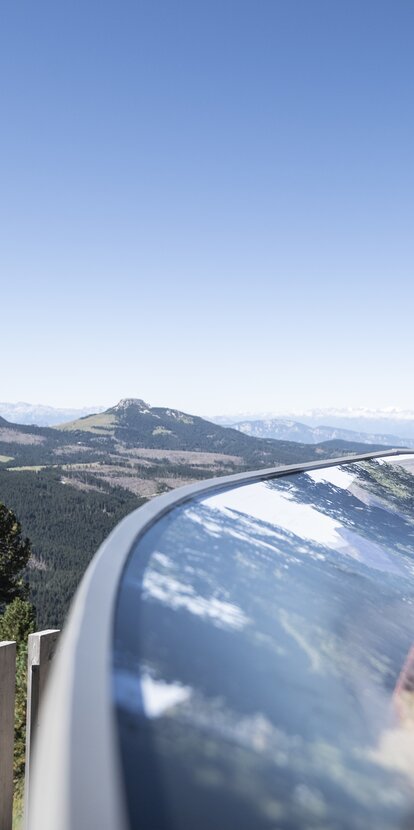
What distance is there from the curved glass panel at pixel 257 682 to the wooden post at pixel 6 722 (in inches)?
59.8

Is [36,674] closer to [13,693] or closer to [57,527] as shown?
[13,693]

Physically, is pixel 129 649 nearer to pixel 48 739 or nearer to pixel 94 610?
pixel 94 610

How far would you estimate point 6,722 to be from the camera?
372 cm

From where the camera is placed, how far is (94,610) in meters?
1.57

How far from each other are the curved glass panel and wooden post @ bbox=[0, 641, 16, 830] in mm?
1518

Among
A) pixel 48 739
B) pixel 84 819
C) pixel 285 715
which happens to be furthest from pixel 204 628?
pixel 84 819

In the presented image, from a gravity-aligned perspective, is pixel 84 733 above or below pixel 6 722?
above

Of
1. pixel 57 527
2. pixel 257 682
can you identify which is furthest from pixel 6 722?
pixel 57 527

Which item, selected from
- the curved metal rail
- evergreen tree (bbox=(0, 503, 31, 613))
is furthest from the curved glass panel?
evergreen tree (bbox=(0, 503, 31, 613))

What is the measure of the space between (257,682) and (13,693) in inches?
105

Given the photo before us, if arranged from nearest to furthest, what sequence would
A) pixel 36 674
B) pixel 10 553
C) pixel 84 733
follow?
pixel 84 733
pixel 36 674
pixel 10 553

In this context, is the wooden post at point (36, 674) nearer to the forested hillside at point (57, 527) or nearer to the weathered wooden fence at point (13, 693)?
the weathered wooden fence at point (13, 693)

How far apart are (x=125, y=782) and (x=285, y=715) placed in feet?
1.70

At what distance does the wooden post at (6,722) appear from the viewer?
3664 millimetres
